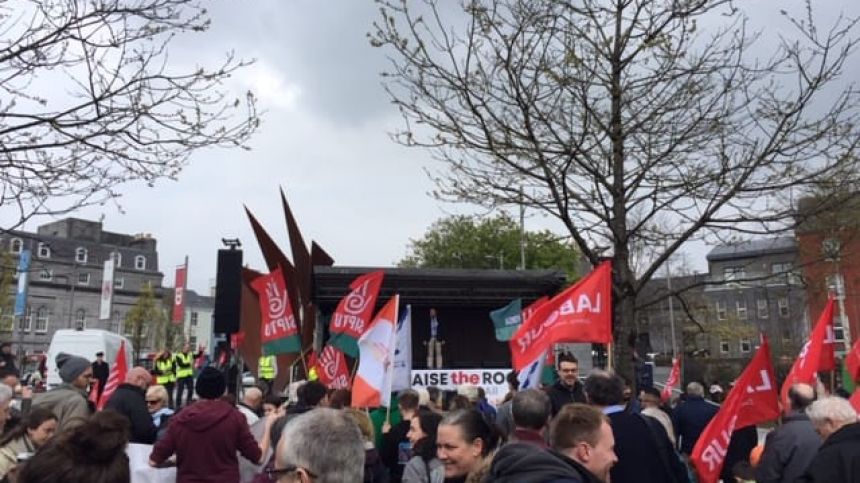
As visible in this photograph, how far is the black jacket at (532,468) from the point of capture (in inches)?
102

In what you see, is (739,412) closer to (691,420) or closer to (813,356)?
(813,356)

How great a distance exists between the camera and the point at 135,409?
257 inches

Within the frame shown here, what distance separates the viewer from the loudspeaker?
515 inches

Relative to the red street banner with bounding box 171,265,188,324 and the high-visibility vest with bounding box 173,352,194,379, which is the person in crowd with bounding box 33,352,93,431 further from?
the red street banner with bounding box 171,265,188,324

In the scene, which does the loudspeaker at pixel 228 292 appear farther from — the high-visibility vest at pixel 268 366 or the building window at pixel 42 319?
the building window at pixel 42 319

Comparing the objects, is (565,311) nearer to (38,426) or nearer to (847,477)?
(847,477)

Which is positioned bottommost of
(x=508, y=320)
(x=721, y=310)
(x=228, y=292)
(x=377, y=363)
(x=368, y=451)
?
(x=368, y=451)

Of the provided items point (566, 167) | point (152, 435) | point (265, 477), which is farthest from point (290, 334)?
point (265, 477)

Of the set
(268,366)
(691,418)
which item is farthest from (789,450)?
(268,366)

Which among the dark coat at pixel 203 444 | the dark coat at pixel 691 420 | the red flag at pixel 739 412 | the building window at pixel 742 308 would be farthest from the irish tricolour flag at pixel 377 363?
the building window at pixel 742 308

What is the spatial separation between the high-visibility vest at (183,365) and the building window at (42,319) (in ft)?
205

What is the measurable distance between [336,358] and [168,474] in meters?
4.13

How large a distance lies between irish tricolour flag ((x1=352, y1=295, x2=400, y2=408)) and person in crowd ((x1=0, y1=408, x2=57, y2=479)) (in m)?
3.40

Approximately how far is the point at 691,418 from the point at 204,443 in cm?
621
